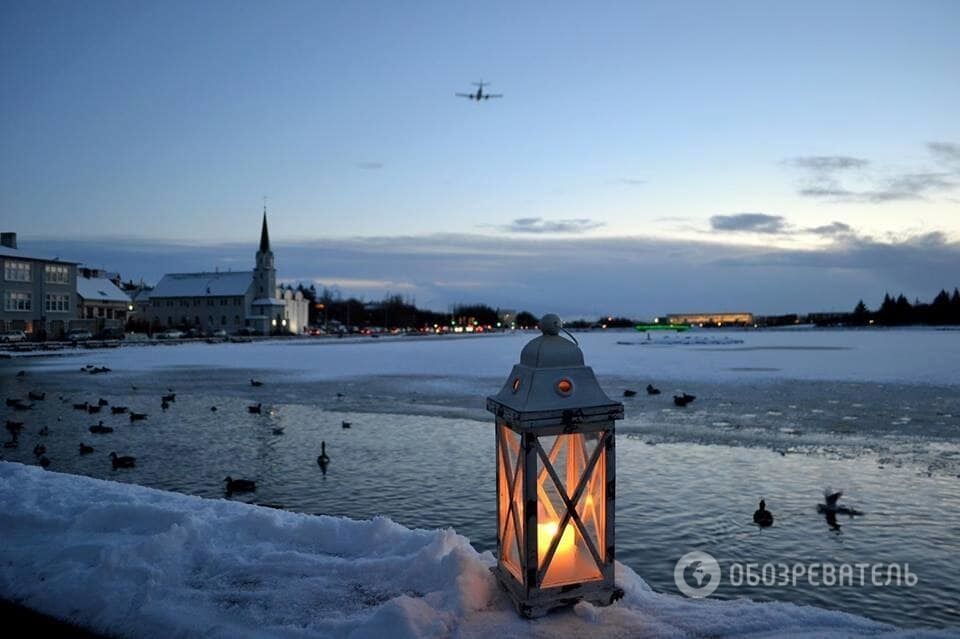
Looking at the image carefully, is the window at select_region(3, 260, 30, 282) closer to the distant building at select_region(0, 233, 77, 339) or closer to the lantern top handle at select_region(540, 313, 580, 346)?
the distant building at select_region(0, 233, 77, 339)

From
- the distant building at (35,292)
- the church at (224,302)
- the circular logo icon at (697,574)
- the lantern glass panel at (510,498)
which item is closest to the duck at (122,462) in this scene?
the circular logo icon at (697,574)

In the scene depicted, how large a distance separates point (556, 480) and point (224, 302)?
14191 centimetres

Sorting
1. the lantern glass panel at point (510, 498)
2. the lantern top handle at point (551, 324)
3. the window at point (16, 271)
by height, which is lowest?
the lantern glass panel at point (510, 498)

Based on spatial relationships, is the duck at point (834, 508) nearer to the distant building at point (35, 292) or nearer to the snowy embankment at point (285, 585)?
the snowy embankment at point (285, 585)

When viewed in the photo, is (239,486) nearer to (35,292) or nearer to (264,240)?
(35,292)

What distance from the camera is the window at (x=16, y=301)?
76.8 m

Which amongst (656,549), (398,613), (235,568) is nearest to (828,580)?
(656,549)

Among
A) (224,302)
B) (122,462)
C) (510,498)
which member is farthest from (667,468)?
(224,302)

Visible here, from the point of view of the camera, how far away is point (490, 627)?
5812 millimetres

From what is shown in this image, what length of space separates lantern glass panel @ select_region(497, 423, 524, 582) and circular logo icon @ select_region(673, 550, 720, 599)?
4111 millimetres

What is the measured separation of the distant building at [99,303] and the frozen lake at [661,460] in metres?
69.4

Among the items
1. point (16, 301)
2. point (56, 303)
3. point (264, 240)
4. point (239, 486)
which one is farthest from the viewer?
point (264, 240)

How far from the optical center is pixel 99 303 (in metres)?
104

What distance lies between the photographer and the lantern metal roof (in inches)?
230
